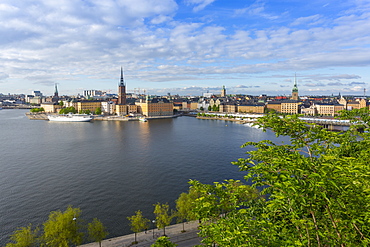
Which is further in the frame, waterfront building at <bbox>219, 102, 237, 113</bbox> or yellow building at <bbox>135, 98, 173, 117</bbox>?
waterfront building at <bbox>219, 102, 237, 113</bbox>

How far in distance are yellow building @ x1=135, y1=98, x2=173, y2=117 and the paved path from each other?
199 feet

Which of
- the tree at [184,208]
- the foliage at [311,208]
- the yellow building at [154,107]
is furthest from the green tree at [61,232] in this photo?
the yellow building at [154,107]

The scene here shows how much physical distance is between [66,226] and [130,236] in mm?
2573

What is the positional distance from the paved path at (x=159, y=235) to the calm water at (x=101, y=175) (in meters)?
0.83

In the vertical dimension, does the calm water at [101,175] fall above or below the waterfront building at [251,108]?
below

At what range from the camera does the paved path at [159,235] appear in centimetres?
934

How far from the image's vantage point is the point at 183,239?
9.46 meters

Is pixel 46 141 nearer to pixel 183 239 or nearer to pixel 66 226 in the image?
pixel 66 226

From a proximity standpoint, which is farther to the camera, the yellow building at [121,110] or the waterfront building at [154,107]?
the yellow building at [121,110]

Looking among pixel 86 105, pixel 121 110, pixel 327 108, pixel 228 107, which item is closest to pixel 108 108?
pixel 86 105

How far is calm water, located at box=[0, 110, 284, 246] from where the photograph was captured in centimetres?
1250

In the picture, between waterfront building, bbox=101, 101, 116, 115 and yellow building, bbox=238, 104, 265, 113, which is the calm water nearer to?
waterfront building, bbox=101, 101, 116, 115

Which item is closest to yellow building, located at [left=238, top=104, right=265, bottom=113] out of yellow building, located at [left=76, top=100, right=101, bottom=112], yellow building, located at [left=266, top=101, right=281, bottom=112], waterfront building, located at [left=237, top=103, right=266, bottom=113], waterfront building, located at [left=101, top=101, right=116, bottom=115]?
waterfront building, located at [left=237, top=103, right=266, bottom=113]

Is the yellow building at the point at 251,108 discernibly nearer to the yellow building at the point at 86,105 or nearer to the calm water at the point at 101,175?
the yellow building at the point at 86,105
